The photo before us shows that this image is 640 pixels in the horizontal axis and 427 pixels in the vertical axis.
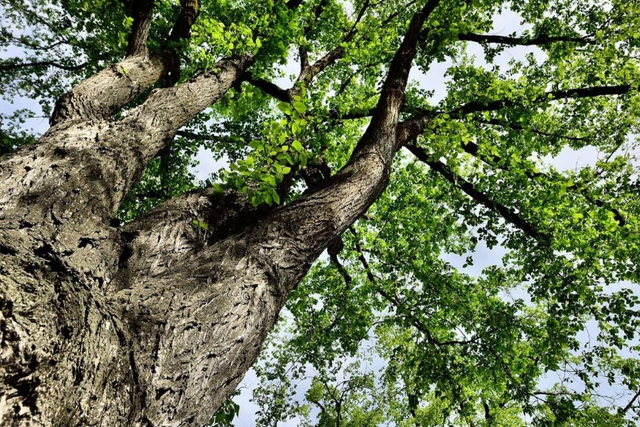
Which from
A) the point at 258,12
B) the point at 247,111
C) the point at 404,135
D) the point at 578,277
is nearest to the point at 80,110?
the point at 404,135

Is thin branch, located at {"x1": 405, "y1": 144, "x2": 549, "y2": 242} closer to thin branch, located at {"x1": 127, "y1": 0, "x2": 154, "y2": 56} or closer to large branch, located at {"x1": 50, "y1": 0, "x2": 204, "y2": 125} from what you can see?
large branch, located at {"x1": 50, "y1": 0, "x2": 204, "y2": 125}

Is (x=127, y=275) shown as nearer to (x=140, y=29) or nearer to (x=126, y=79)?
(x=126, y=79)

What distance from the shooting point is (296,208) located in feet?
9.57

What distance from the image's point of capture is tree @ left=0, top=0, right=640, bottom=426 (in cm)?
161

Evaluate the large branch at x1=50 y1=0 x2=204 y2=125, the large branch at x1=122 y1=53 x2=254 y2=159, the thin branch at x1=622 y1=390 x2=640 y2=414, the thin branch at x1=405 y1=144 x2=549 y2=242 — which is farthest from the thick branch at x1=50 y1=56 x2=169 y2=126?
the thin branch at x1=622 y1=390 x2=640 y2=414

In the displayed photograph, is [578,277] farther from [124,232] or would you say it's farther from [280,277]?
[124,232]

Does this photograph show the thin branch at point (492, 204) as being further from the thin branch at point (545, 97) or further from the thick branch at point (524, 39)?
the thick branch at point (524, 39)

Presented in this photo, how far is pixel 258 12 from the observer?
826 cm

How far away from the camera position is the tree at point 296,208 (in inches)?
63.5

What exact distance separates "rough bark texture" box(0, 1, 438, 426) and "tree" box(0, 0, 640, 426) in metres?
0.01

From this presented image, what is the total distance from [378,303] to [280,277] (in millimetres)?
7838

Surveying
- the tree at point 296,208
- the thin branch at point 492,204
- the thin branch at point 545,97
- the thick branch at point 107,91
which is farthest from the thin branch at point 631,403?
the thick branch at point 107,91

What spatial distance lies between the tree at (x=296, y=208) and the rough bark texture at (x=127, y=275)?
0.01m

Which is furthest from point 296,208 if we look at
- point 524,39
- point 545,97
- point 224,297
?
point 524,39
